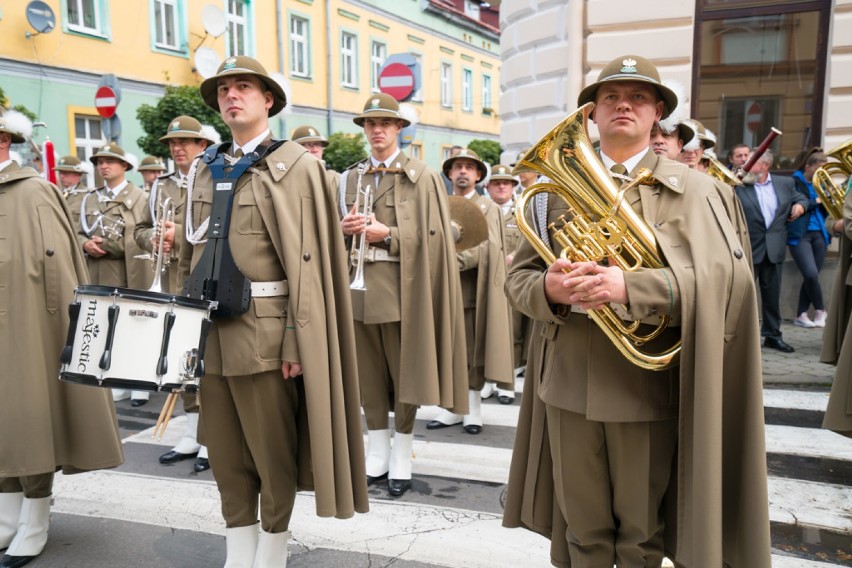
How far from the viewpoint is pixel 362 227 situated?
179 inches

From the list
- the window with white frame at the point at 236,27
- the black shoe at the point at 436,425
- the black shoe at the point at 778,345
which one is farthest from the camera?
the window with white frame at the point at 236,27

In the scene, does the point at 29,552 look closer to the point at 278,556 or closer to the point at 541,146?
the point at 278,556

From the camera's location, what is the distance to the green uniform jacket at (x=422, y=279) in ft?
15.5

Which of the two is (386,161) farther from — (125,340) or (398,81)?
(398,81)

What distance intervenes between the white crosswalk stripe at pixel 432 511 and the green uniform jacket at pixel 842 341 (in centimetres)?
51

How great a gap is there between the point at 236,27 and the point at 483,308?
1911cm

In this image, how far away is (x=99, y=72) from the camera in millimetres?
17750

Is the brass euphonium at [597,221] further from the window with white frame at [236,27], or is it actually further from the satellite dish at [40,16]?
the window with white frame at [236,27]

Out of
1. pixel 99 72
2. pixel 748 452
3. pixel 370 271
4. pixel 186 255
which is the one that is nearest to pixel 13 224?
pixel 186 255

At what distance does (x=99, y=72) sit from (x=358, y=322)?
52.4 feet

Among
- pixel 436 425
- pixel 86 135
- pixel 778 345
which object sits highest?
pixel 86 135

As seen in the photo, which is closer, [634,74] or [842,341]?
[634,74]

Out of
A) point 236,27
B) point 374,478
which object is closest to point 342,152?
point 236,27

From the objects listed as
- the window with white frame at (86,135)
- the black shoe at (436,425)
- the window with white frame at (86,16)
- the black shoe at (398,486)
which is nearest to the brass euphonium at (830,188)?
the black shoe at (436,425)
